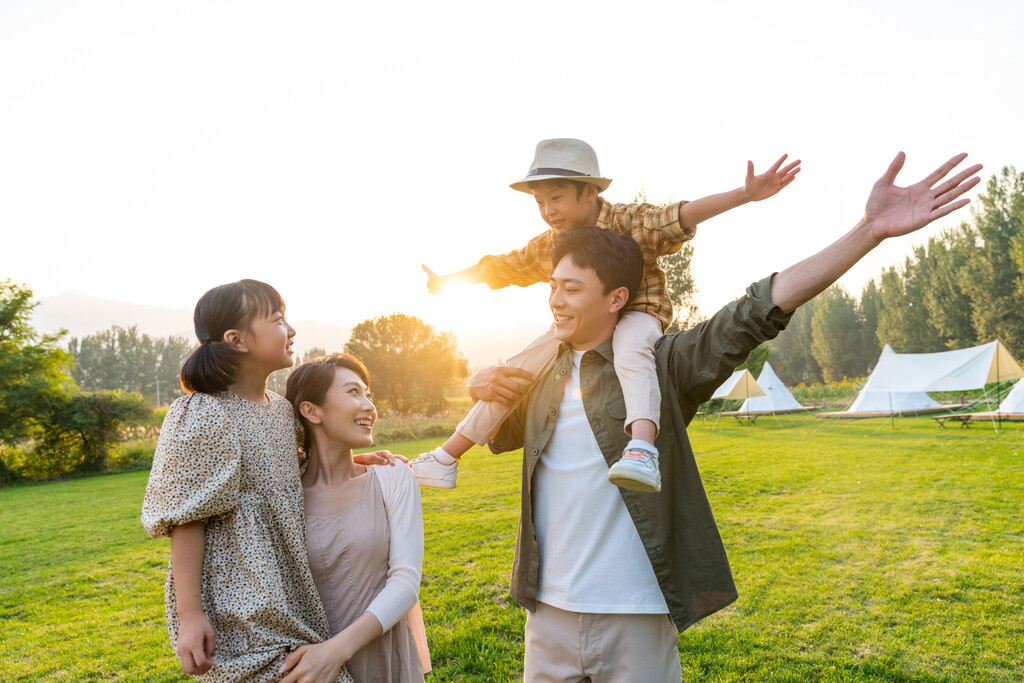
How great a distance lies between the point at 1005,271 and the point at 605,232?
A: 40.9 metres

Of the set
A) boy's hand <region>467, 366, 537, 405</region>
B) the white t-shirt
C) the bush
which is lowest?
the bush

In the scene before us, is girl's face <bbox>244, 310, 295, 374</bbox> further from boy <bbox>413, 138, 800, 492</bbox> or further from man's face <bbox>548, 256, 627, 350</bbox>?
man's face <bbox>548, 256, 627, 350</bbox>

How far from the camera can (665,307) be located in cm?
246

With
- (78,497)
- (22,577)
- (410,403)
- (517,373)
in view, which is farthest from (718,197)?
(410,403)

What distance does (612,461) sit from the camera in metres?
2.04

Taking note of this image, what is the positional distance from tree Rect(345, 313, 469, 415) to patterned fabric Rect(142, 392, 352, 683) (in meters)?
30.3

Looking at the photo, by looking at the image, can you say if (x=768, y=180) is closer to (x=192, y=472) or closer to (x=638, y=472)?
(x=638, y=472)

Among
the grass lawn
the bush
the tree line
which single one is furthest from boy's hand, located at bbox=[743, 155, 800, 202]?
the tree line

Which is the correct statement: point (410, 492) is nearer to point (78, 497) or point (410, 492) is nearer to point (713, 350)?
point (713, 350)

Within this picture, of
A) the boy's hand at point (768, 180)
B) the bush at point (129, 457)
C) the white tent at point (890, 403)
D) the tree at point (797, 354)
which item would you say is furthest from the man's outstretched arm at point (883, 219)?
the tree at point (797, 354)

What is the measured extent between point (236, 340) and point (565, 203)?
1416 millimetres

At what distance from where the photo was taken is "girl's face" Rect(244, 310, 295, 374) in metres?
2.02

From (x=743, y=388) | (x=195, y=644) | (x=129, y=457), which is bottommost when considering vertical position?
(x=129, y=457)

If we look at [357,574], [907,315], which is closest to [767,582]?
[357,574]
